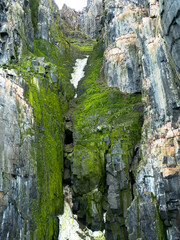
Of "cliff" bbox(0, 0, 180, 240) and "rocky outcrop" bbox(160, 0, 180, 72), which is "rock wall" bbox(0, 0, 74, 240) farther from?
"rocky outcrop" bbox(160, 0, 180, 72)

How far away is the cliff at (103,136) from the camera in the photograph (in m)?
20.4

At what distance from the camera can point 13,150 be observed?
70.0ft

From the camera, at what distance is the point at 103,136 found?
30.4m

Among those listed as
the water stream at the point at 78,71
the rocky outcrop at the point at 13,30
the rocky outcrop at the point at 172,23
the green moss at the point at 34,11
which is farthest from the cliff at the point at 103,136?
the green moss at the point at 34,11

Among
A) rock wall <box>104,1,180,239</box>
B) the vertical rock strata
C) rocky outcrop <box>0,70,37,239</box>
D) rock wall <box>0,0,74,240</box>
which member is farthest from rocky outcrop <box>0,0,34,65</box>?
rock wall <box>104,1,180,239</box>

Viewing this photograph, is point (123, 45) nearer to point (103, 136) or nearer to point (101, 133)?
point (101, 133)

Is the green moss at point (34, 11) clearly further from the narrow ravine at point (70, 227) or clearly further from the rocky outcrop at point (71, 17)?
the narrow ravine at point (70, 227)

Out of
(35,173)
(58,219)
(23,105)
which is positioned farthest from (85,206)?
(23,105)

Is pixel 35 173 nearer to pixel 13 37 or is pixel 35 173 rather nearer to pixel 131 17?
pixel 13 37

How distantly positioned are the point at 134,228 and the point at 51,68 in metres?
22.9

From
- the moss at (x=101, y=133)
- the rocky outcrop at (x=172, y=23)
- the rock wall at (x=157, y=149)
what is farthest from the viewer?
the moss at (x=101, y=133)

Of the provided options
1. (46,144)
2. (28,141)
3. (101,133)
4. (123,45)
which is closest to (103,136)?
(101,133)

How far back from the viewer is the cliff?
2038 centimetres

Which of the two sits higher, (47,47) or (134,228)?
(47,47)
